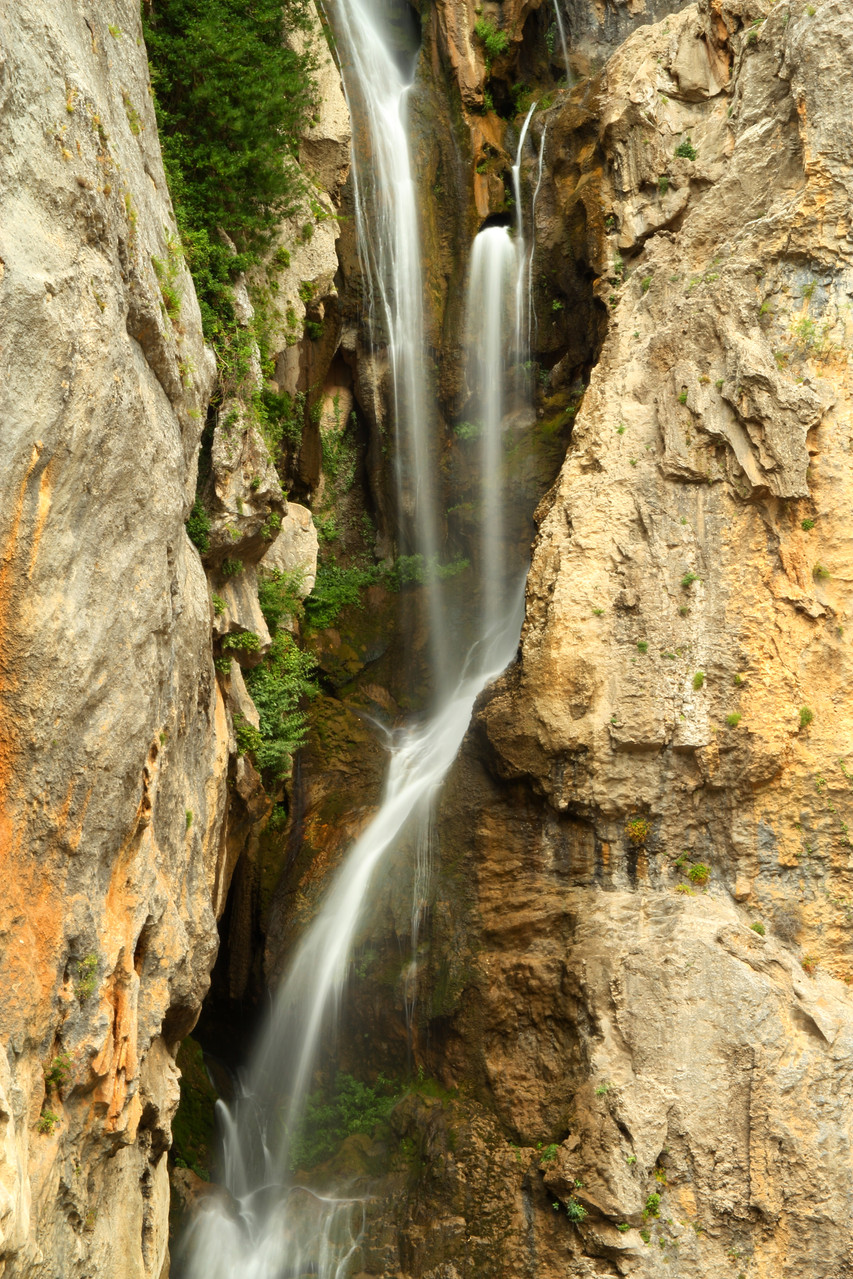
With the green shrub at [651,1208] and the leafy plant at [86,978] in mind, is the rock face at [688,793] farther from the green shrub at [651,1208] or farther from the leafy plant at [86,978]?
the leafy plant at [86,978]

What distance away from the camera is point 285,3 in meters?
15.0

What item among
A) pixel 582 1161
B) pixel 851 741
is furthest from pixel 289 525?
pixel 582 1161

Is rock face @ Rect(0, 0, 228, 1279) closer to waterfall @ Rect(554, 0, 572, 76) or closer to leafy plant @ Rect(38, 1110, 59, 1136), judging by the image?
leafy plant @ Rect(38, 1110, 59, 1136)

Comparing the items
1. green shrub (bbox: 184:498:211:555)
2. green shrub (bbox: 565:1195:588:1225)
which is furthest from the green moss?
green shrub (bbox: 184:498:211:555)

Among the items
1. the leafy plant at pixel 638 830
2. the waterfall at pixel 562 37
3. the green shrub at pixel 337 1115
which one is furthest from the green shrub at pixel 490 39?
the green shrub at pixel 337 1115

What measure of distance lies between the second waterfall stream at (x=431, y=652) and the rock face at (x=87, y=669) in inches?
95.5

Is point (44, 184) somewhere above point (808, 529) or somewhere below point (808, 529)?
above

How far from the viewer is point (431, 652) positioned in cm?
1680

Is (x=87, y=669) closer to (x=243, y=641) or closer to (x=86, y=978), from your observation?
(x=86, y=978)

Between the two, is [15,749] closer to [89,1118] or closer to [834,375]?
[89,1118]

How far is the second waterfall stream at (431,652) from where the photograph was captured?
10.9 meters

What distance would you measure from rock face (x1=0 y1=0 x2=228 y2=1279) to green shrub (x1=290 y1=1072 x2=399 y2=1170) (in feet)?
9.44

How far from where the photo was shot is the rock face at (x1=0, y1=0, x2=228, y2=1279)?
6.50 metres

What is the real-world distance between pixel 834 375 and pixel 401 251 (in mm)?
8941
